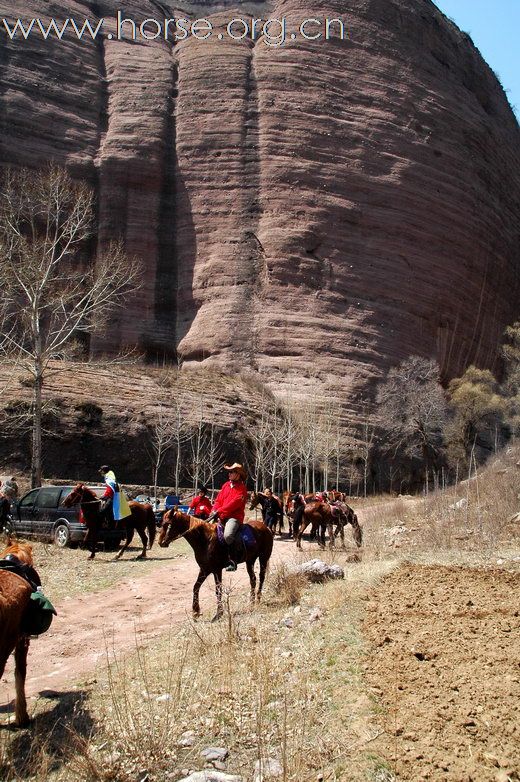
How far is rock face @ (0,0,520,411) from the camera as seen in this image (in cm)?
4538

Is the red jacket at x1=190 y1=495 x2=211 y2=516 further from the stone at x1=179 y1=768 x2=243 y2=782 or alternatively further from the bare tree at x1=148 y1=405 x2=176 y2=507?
the bare tree at x1=148 y1=405 x2=176 y2=507

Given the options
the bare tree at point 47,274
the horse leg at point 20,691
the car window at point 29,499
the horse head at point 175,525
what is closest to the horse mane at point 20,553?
the horse leg at point 20,691

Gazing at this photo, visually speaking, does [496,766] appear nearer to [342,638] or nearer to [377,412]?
[342,638]

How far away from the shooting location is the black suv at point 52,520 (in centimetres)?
1647

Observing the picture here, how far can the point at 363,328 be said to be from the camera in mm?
45000

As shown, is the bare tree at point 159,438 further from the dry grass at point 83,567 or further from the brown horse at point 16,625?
the brown horse at point 16,625

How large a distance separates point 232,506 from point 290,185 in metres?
42.1

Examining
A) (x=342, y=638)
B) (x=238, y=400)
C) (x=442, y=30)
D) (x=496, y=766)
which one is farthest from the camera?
(x=442, y=30)

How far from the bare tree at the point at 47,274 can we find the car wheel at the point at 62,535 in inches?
199

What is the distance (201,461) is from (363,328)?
17249mm

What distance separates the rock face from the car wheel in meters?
26.4

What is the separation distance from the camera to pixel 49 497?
57.0 feet

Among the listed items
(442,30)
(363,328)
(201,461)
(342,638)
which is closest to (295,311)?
(363,328)

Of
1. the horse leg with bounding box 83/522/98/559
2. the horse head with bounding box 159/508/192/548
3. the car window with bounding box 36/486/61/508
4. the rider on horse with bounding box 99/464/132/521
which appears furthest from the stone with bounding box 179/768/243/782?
the car window with bounding box 36/486/61/508
